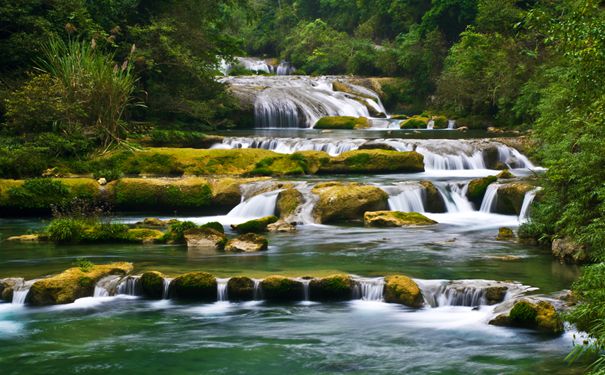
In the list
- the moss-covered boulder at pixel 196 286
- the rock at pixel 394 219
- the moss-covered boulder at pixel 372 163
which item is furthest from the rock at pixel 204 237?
the moss-covered boulder at pixel 372 163

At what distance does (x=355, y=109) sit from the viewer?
140ft

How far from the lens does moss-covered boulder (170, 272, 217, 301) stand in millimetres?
12906

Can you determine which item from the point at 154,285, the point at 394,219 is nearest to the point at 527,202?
the point at 394,219

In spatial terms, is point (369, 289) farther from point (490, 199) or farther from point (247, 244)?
point (490, 199)

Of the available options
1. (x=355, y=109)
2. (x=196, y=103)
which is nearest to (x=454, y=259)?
(x=196, y=103)

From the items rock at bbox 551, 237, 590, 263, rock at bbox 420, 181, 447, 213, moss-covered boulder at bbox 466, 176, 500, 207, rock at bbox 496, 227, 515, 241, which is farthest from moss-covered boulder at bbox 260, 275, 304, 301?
moss-covered boulder at bbox 466, 176, 500, 207

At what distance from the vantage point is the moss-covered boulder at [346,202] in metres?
19.9

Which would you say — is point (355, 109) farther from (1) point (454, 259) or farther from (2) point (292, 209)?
(1) point (454, 259)

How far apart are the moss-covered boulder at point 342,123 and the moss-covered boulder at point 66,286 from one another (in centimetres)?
2527

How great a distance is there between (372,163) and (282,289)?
43.8ft

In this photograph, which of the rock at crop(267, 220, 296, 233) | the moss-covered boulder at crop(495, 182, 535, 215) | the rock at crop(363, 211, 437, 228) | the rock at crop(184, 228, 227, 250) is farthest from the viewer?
the moss-covered boulder at crop(495, 182, 535, 215)

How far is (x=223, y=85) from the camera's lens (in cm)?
3547

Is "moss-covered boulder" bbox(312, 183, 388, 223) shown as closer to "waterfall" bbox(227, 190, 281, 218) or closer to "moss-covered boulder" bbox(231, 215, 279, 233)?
"waterfall" bbox(227, 190, 281, 218)

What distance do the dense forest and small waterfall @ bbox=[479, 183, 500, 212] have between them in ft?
5.66
